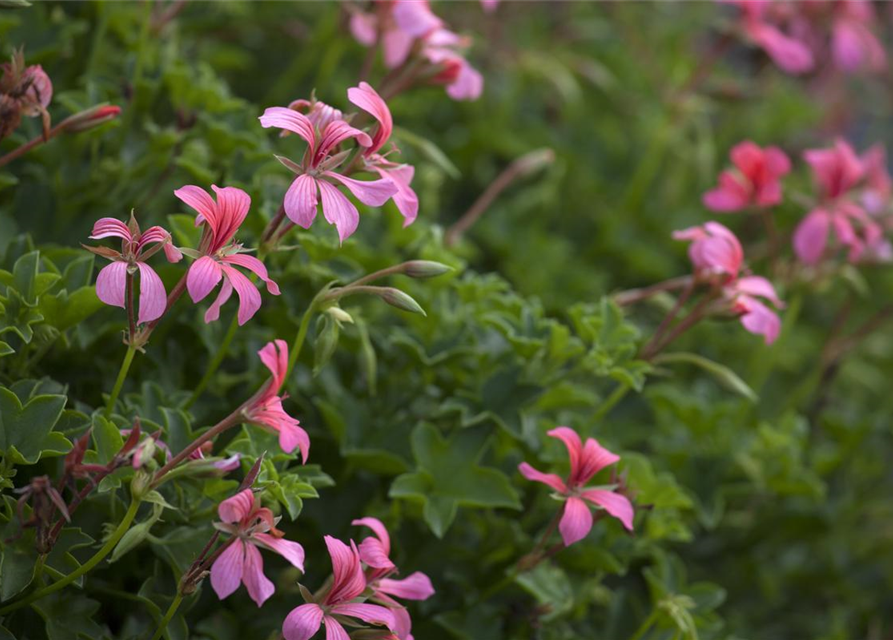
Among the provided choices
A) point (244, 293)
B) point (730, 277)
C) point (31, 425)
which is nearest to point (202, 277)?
point (244, 293)

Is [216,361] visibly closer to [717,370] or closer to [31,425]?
[31,425]

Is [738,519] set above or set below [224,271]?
below

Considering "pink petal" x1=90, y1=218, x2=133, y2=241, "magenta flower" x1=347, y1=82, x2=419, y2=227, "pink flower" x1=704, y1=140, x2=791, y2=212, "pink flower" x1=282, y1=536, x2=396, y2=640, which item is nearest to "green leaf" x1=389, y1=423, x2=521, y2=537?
"pink flower" x1=282, y1=536, x2=396, y2=640

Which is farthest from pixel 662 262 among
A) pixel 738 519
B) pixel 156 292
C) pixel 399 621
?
pixel 156 292

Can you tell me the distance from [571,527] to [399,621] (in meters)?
0.19

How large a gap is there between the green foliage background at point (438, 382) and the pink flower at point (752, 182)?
19 cm

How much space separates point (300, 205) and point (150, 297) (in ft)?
0.49

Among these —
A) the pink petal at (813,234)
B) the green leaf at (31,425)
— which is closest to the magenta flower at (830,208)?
the pink petal at (813,234)

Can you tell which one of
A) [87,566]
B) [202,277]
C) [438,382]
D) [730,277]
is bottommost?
[438,382]

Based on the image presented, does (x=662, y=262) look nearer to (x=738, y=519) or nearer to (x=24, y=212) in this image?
(x=738, y=519)

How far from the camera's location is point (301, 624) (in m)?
0.87

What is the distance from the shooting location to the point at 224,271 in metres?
0.88

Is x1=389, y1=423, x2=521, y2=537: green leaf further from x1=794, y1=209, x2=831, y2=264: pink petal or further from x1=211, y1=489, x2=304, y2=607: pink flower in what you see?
x1=794, y1=209, x2=831, y2=264: pink petal

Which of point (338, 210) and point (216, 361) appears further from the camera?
point (216, 361)
